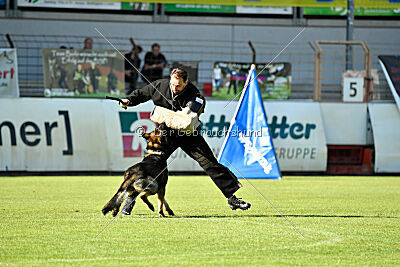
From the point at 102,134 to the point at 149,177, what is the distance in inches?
369

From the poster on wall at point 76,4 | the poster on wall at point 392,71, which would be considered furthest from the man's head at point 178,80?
the poster on wall at point 76,4

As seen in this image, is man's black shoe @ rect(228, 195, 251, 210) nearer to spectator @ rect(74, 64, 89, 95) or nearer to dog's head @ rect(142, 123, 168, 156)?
dog's head @ rect(142, 123, 168, 156)

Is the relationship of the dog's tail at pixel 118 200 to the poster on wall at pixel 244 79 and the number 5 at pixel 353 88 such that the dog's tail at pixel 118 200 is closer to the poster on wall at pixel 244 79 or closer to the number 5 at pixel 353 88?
the poster on wall at pixel 244 79

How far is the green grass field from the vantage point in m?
6.43

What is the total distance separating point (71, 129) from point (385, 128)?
803 cm

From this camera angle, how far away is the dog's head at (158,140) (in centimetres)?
938

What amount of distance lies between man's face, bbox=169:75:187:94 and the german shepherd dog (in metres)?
0.48

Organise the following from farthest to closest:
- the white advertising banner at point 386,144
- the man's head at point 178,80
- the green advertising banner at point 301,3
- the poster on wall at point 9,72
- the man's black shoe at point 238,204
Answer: the green advertising banner at point 301,3 → the white advertising banner at point 386,144 → the poster on wall at point 9,72 → the man's black shoe at point 238,204 → the man's head at point 178,80

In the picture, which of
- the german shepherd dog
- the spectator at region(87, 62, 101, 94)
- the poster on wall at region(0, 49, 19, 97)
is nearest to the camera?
the german shepherd dog

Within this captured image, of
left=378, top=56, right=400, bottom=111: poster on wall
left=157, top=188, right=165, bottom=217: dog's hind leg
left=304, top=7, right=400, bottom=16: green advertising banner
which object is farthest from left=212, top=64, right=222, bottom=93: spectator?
left=157, top=188, right=165, bottom=217: dog's hind leg

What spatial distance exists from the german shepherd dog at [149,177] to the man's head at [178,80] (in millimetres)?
500

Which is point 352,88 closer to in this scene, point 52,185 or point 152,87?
point 52,185

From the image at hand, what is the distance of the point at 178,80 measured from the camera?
9211mm

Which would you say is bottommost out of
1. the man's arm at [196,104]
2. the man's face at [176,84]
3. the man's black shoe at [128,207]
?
the man's black shoe at [128,207]
